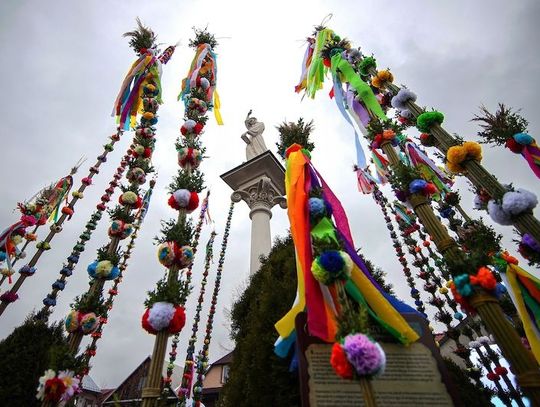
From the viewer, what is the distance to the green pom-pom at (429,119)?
4.14 metres

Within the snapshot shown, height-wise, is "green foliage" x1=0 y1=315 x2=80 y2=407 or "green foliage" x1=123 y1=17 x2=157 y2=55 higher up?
"green foliage" x1=123 y1=17 x2=157 y2=55

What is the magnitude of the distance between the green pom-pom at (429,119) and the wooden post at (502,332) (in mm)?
1565

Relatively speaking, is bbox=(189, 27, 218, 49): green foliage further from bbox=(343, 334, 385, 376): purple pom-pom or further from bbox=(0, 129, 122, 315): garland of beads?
bbox=(343, 334, 385, 376): purple pom-pom

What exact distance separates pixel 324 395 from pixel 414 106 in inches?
164

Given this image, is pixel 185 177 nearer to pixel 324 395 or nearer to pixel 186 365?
pixel 324 395

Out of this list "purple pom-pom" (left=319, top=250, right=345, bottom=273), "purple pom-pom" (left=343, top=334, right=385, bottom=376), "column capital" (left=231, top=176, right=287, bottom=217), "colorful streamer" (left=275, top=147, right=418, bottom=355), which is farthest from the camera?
"column capital" (left=231, top=176, right=287, bottom=217)

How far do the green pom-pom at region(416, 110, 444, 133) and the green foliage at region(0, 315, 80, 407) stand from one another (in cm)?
646

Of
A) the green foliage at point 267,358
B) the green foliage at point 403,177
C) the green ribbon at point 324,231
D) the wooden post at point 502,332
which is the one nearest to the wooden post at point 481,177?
the green foliage at point 403,177

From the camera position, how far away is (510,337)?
8.16 feet

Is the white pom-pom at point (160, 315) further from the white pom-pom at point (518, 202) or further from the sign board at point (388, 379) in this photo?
the white pom-pom at point (518, 202)

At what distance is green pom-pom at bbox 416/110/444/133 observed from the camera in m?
4.14

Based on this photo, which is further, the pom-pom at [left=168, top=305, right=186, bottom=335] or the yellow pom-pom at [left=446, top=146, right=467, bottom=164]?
the yellow pom-pom at [left=446, top=146, right=467, bottom=164]

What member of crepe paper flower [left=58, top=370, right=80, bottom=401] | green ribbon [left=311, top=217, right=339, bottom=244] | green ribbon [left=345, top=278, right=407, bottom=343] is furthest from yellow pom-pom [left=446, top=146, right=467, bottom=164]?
crepe paper flower [left=58, top=370, right=80, bottom=401]

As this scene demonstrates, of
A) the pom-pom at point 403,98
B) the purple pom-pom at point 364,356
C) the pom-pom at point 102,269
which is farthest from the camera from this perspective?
the pom-pom at point 403,98
